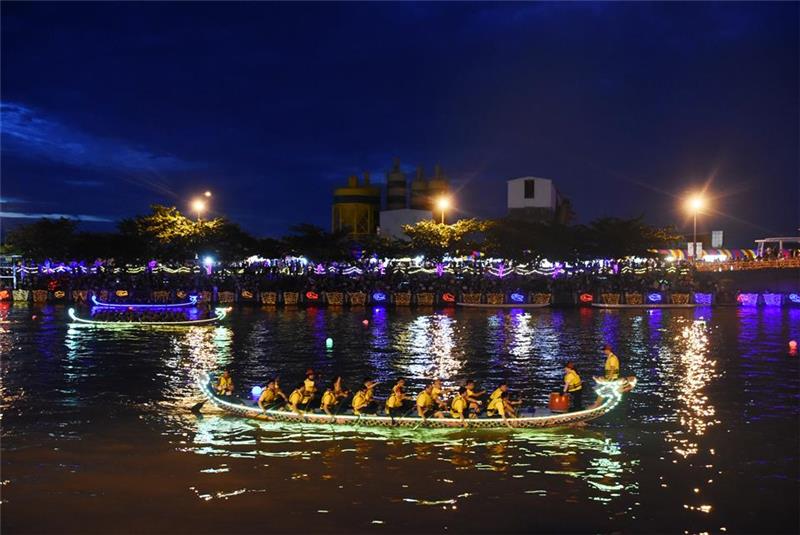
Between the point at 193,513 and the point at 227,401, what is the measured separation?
7.65 meters

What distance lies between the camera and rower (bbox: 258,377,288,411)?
70.9 feet

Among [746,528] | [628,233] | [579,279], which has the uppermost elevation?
[628,233]

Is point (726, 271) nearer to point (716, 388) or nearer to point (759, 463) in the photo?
point (716, 388)

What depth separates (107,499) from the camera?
1557 cm

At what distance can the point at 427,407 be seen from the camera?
2073 centimetres

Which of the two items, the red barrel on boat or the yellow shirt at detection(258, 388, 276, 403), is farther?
the yellow shirt at detection(258, 388, 276, 403)

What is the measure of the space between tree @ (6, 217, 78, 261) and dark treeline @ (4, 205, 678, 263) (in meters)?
0.10

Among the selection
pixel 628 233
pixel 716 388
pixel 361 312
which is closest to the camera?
pixel 716 388

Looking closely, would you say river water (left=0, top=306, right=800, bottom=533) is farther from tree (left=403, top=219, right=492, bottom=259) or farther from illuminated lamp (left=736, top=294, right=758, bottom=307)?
tree (left=403, top=219, right=492, bottom=259)

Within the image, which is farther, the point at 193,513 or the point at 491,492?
the point at 491,492

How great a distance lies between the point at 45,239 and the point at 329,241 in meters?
30.9

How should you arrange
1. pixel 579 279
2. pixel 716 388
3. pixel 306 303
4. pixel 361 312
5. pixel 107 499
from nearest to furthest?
1. pixel 107 499
2. pixel 716 388
3. pixel 361 312
4. pixel 306 303
5. pixel 579 279

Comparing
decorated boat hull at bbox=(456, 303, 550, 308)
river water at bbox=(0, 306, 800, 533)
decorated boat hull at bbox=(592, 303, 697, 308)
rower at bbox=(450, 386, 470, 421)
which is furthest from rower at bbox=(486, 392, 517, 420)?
decorated boat hull at bbox=(592, 303, 697, 308)

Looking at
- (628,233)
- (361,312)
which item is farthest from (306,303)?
(628,233)
